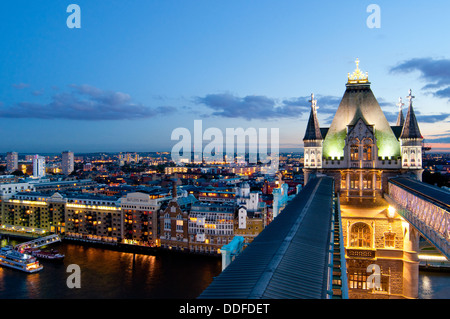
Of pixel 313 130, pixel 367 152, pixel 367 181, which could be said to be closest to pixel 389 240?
pixel 367 181

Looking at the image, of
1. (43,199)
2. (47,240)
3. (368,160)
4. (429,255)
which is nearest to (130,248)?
(47,240)

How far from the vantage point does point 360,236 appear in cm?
1369

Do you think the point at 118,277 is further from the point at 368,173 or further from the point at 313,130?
the point at 368,173

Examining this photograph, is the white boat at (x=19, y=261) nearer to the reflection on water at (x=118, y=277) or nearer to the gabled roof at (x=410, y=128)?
the reflection on water at (x=118, y=277)

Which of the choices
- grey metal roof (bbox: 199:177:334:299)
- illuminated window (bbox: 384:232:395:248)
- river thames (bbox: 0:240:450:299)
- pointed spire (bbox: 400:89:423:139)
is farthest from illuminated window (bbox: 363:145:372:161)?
river thames (bbox: 0:240:450:299)

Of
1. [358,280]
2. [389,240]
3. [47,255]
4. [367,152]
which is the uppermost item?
[367,152]

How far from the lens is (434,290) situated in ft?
74.9

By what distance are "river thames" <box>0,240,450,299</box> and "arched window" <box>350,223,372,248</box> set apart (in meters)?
10.8

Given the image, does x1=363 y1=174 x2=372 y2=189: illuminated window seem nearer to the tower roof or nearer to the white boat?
the tower roof

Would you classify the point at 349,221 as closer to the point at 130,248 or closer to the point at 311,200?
the point at 311,200

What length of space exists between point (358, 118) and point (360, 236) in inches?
170

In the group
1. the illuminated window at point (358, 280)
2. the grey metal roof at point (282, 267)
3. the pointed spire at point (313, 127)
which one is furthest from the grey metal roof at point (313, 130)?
the grey metal roof at point (282, 267)

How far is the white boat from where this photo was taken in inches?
1160

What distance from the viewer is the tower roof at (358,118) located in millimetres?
14078
